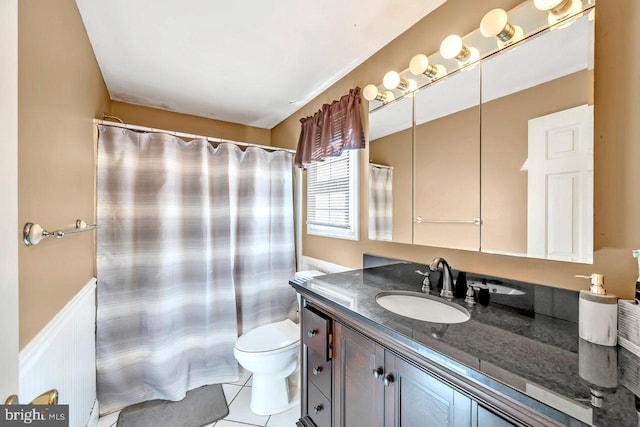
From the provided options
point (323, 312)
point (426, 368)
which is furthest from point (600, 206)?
point (323, 312)

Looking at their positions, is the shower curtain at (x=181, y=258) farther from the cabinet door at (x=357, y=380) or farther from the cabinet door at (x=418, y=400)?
the cabinet door at (x=418, y=400)

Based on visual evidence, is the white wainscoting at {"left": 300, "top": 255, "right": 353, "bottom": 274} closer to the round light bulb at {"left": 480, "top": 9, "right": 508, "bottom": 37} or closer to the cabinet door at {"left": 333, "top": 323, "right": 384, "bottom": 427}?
the cabinet door at {"left": 333, "top": 323, "right": 384, "bottom": 427}

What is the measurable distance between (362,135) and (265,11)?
2.78 ft

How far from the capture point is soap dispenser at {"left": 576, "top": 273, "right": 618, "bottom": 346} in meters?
0.74

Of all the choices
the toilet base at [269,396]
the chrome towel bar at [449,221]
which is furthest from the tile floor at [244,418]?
the chrome towel bar at [449,221]

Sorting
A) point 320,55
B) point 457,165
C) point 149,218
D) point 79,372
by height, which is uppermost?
point 320,55

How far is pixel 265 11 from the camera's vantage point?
1348 mm

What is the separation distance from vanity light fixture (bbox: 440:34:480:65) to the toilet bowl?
183cm

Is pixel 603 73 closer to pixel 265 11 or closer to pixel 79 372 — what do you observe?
pixel 265 11

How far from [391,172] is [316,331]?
0.98 metres

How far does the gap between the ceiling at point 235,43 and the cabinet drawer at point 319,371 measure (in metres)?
1.73

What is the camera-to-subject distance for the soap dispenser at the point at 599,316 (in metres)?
0.74

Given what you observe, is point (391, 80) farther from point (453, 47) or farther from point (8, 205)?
point (8, 205)

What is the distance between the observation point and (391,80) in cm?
147
